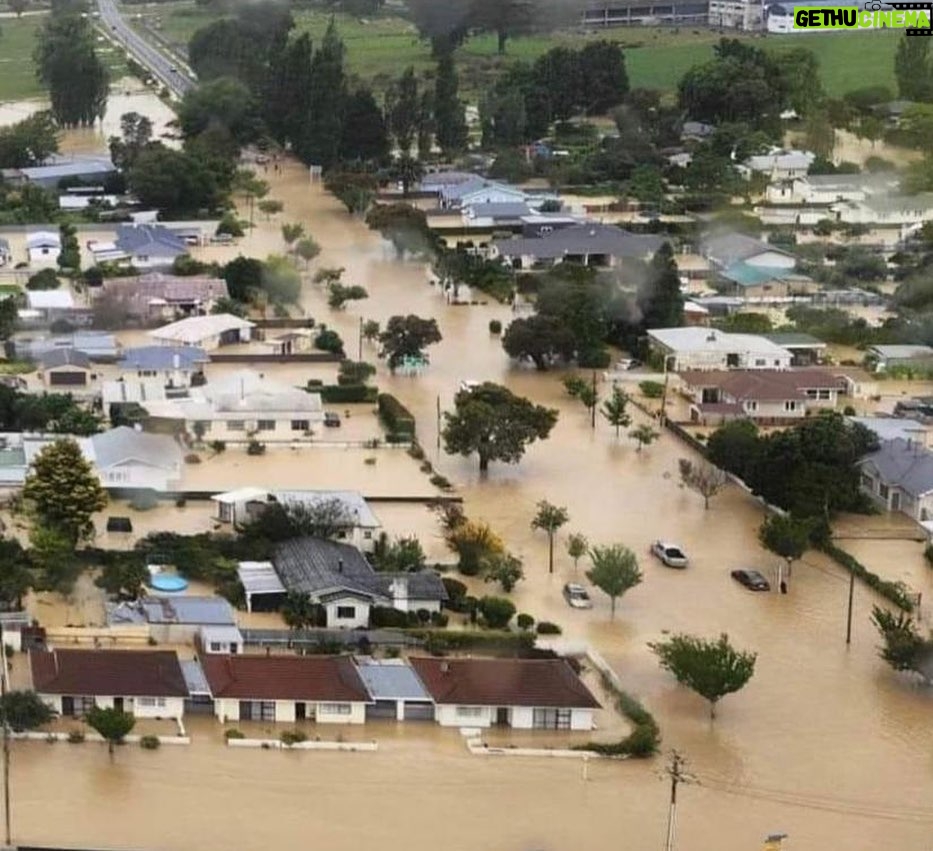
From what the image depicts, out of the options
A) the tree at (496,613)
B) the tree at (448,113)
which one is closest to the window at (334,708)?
the tree at (496,613)

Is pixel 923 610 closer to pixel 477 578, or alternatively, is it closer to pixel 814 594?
pixel 814 594

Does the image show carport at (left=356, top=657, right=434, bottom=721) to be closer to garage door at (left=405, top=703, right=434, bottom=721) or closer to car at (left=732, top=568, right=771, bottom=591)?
garage door at (left=405, top=703, right=434, bottom=721)

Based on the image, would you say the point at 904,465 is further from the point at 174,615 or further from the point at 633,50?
the point at 633,50

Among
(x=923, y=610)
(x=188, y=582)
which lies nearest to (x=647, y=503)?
(x=923, y=610)

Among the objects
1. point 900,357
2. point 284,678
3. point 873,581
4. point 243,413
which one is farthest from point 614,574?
point 900,357

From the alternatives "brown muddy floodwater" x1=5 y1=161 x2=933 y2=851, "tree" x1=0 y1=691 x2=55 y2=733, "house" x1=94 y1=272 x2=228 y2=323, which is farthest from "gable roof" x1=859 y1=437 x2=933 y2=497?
"house" x1=94 y1=272 x2=228 y2=323

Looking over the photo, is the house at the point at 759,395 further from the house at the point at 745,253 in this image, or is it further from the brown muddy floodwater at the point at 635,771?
the house at the point at 745,253
